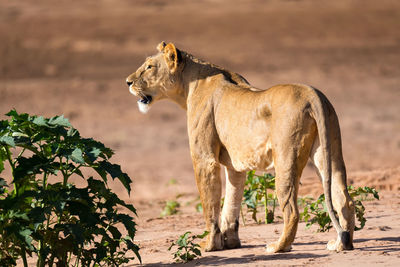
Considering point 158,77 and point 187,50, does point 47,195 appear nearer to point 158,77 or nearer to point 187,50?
point 158,77

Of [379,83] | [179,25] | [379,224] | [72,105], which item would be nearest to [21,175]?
[379,224]

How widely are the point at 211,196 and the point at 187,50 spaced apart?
1857 centimetres

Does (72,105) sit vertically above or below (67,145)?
above

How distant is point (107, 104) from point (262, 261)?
14.4m

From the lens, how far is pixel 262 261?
20.5 feet

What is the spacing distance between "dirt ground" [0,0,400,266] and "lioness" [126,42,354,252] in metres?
0.34

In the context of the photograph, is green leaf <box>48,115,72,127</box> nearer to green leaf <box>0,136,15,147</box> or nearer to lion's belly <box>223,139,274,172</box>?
green leaf <box>0,136,15,147</box>

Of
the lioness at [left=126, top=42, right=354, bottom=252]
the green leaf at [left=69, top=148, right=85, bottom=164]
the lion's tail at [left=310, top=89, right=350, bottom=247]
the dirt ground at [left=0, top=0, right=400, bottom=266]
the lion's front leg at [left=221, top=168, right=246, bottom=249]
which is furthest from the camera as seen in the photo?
the dirt ground at [left=0, top=0, right=400, bottom=266]

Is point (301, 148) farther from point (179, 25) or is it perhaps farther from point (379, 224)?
point (179, 25)

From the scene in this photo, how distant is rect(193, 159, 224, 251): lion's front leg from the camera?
702 centimetres

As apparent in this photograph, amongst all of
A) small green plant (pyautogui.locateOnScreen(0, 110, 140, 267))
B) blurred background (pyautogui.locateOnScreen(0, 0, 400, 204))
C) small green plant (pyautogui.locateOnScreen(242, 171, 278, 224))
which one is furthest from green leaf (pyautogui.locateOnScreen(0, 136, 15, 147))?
blurred background (pyautogui.locateOnScreen(0, 0, 400, 204))

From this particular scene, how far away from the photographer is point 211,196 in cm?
706

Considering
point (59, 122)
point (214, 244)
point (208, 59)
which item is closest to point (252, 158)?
point (214, 244)

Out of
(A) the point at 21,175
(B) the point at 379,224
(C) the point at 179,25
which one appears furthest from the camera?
(C) the point at 179,25
